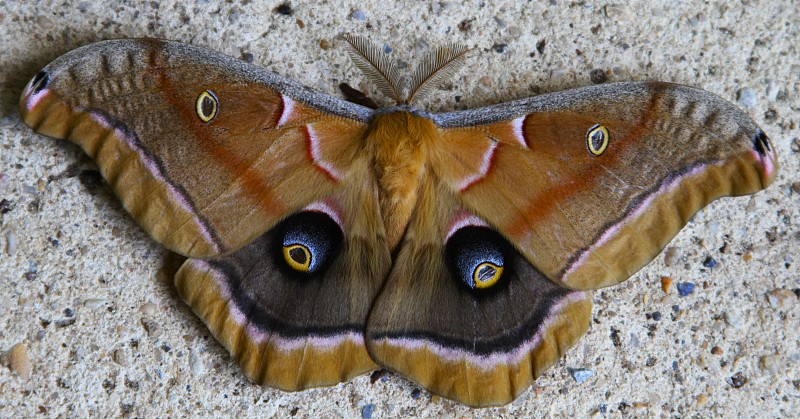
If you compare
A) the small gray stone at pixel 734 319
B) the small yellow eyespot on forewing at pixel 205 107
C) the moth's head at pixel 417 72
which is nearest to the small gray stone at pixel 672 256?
the small gray stone at pixel 734 319

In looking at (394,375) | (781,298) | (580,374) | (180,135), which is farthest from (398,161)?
(781,298)

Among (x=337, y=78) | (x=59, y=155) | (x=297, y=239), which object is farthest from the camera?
(x=337, y=78)

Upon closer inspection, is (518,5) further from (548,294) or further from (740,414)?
(740,414)

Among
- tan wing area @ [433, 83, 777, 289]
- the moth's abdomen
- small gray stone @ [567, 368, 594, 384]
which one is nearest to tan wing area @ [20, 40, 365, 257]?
the moth's abdomen

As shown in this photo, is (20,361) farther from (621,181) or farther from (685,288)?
(685,288)

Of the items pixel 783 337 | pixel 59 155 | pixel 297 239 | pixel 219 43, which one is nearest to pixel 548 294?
pixel 297 239

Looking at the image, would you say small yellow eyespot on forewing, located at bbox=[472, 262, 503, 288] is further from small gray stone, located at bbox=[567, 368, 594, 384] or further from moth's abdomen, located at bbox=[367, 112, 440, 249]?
small gray stone, located at bbox=[567, 368, 594, 384]
